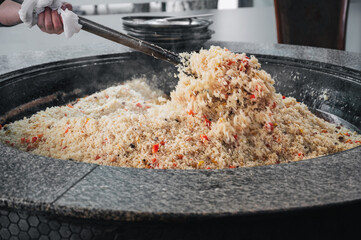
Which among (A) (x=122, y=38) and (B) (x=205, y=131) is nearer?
(B) (x=205, y=131)

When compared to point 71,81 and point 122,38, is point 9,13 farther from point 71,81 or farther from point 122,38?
point 122,38

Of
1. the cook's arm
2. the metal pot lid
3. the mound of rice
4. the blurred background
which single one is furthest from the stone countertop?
the blurred background

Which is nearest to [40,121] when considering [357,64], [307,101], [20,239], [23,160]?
[23,160]

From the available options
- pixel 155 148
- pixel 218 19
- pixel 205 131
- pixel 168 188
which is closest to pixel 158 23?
pixel 205 131

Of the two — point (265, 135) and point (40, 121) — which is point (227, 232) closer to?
point (265, 135)

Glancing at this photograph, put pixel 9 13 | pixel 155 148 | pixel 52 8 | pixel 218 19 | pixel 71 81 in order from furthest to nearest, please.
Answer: pixel 218 19
pixel 71 81
pixel 9 13
pixel 52 8
pixel 155 148

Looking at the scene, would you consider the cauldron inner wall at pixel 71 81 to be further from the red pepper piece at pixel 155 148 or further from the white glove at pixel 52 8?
the red pepper piece at pixel 155 148

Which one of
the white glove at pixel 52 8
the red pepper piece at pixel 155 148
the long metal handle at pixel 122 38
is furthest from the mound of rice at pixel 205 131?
the white glove at pixel 52 8
